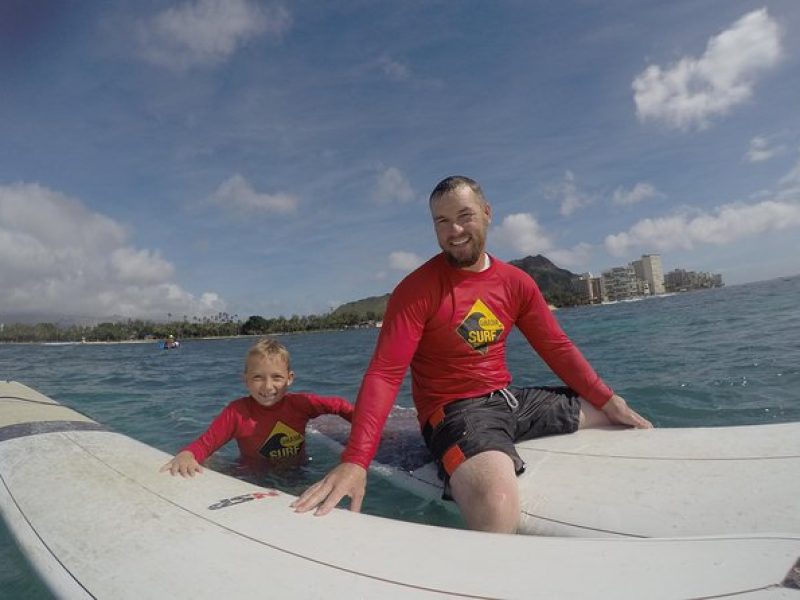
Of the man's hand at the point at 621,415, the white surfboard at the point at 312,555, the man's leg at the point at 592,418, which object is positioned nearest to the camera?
the white surfboard at the point at 312,555

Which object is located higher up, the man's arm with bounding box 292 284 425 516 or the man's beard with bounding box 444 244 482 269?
the man's beard with bounding box 444 244 482 269

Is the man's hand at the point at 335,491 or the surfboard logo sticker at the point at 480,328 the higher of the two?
the surfboard logo sticker at the point at 480,328

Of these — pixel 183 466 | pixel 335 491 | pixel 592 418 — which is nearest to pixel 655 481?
pixel 592 418

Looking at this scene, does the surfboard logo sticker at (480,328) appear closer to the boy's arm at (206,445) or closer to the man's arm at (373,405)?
the man's arm at (373,405)

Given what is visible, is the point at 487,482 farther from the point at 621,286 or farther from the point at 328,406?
the point at 621,286

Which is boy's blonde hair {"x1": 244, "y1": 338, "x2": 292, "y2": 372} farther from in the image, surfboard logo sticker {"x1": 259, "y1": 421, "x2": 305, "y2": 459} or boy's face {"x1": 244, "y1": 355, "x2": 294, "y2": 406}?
surfboard logo sticker {"x1": 259, "y1": 421, "x2": 305, "y2": 459}

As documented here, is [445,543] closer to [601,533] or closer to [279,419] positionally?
[601,533]

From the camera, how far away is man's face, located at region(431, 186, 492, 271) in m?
2.74

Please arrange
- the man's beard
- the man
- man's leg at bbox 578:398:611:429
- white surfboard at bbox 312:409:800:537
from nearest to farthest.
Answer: white surfboard at bbox 312:409:800:537, the man, the man's beard, man's leg at bbox 578:398:611:429

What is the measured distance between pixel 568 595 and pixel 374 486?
235 centimetres

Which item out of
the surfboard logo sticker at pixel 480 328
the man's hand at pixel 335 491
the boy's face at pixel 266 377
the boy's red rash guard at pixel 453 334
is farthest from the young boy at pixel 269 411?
the man's hand at pixel 335 491

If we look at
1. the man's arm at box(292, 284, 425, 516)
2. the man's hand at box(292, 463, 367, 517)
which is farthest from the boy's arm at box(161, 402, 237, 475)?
the man's hand at box(292, 463, 367, 517)

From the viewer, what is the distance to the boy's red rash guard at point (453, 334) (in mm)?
2684

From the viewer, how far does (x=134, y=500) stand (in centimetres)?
227
